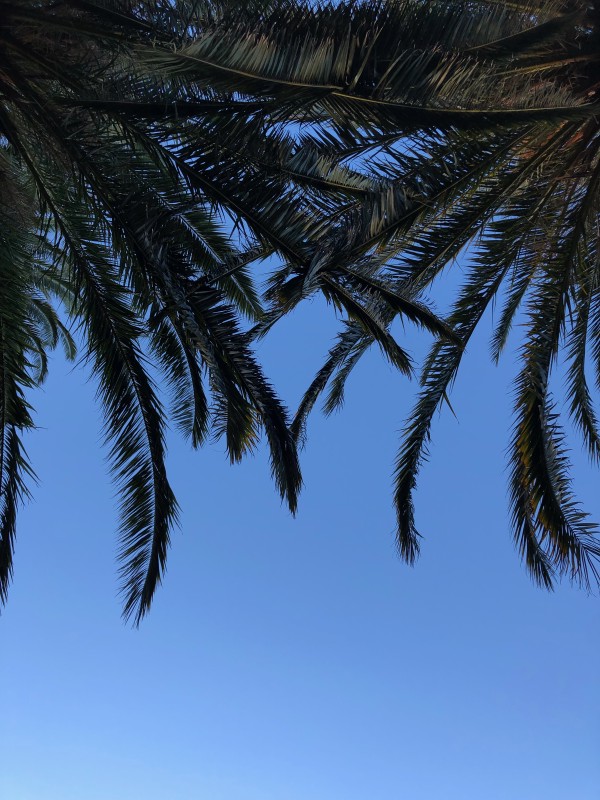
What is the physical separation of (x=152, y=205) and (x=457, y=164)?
2400 mm

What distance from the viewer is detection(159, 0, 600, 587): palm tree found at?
4.79 meters

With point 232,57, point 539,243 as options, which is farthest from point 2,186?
→ point 539,243

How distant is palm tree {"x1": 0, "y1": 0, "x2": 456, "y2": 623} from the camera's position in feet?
17.7

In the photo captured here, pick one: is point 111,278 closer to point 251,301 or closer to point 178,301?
point 178,301

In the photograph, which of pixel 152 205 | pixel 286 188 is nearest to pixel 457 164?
pixel 286 188

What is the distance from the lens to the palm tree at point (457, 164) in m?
4.79

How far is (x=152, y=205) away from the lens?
20.7 ft

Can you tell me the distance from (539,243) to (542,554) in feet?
9.06

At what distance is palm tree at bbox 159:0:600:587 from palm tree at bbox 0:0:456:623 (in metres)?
0.06

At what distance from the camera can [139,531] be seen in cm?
704

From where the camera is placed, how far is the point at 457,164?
609 centimetres

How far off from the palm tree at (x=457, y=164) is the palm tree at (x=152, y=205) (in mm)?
65

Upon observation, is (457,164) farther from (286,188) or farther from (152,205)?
(152,205)

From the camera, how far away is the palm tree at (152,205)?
5383mm
